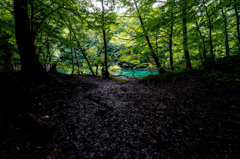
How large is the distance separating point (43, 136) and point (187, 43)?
813cm

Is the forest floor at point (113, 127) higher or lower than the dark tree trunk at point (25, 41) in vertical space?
lower

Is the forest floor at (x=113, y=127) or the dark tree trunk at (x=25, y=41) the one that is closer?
the forest floor at (x=113, y=127)

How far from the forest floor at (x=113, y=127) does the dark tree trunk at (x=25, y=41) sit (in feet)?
2.18

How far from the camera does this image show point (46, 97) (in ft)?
12.3

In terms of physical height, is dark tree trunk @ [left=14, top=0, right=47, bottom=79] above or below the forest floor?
above

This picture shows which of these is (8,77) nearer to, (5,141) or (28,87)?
(28,87)

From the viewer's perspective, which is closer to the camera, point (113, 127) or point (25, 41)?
point (113, 127)

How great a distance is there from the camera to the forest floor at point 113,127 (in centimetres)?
184

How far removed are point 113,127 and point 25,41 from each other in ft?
16.8

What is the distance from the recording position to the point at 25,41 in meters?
4.02

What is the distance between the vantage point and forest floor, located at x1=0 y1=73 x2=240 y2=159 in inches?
72.6

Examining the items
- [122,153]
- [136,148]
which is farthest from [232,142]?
[122,153]

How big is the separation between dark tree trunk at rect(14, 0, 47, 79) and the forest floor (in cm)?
66

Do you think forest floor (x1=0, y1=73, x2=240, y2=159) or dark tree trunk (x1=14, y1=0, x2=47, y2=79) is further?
dark tree trunk (x1=14, y1=0, x2=47, y2=79)
